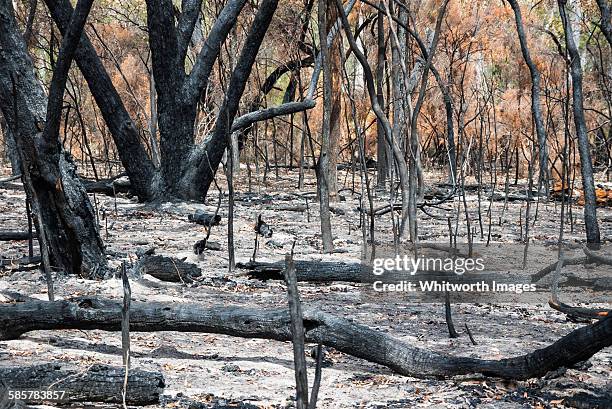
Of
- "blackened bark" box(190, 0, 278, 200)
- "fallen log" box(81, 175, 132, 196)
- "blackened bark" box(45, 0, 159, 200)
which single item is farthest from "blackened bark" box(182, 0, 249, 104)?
"fallen log" box(81, 175, 132, 196)

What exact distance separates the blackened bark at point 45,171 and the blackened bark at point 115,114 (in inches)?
112

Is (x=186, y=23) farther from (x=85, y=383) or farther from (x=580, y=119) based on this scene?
(x=85, y=383)

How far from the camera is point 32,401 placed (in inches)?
97.7

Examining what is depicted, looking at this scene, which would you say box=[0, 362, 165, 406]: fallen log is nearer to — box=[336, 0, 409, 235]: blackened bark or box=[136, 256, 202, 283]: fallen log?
box=[136, 256, 202, 283]: fallen log

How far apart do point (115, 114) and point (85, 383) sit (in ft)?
19.8

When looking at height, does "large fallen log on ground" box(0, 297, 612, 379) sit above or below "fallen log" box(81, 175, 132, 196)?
below

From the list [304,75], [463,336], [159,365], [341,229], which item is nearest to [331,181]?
[341,229]

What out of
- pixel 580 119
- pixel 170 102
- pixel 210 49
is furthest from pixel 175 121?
pixel 580 119

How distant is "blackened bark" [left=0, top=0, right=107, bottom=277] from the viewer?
4.49m

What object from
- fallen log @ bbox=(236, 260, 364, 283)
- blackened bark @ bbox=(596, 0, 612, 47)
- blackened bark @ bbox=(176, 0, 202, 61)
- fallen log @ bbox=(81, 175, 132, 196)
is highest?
blackened bark @ bbox=(176, 0, 202, 61)

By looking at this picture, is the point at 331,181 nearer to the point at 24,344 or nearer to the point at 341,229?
the point at 341,229

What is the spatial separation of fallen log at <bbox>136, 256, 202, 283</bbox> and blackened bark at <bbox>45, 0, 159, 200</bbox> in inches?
128

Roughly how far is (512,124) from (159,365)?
50.4ft

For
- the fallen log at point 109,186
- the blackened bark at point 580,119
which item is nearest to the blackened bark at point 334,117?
the fallen log at point 109,186
